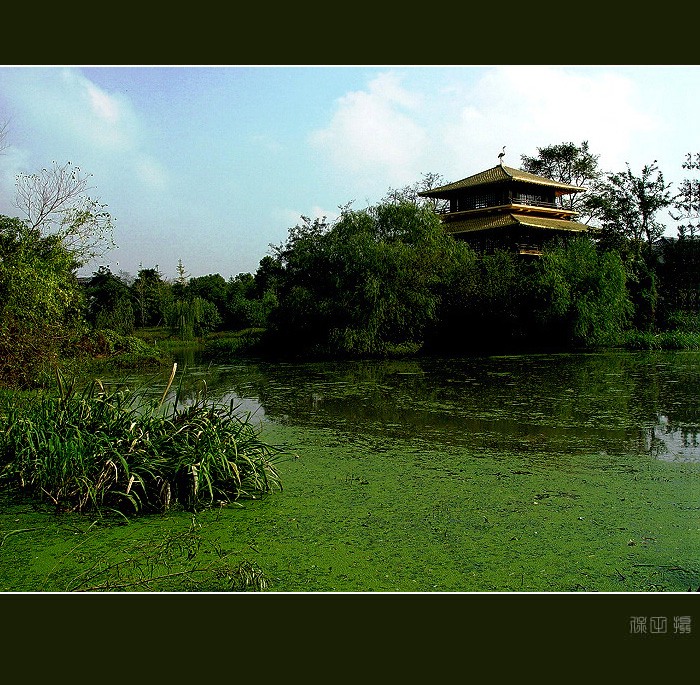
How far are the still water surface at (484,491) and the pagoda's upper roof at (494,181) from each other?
39.7 ft

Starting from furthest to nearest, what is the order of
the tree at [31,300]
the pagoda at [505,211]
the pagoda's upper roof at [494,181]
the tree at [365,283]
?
the pagoda's upper roof at [494,181]
the pagoda at [505,211]
the tree at [365,283]
the tree at [31,300]

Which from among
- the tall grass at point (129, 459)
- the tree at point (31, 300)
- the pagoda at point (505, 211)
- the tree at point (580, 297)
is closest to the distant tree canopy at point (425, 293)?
the tree at point (580, 297)

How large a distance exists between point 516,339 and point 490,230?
15.0 feet

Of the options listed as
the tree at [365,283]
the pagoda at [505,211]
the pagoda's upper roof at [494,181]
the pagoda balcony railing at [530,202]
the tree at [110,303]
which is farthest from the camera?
the pagoda balcony railing at [530,202]

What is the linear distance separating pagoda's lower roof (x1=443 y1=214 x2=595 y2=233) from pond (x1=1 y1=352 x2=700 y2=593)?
11.1 meters

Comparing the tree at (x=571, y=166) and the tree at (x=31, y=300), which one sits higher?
the tree at (x=571, y=166)

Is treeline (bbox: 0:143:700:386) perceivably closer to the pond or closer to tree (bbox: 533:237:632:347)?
tree (bbox: 533:237:632:347)

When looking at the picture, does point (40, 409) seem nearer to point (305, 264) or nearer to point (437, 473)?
point (437, 473)

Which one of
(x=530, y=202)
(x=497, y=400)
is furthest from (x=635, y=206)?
(x=497, y=400)

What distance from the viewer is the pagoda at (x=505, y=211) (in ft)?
62.9

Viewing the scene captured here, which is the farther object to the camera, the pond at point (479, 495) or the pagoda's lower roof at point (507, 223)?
the pagoda's lower roof at point (507, 223)

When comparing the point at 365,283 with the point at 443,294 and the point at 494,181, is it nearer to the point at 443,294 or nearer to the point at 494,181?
the point at 443,294

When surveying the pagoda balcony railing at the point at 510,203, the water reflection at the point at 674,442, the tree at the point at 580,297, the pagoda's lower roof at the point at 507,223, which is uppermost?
the pagoda balcony railing at the point at 510,203

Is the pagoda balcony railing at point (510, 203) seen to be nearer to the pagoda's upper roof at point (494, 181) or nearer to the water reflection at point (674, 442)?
the pagoda's upper roof at point (494, 181)
